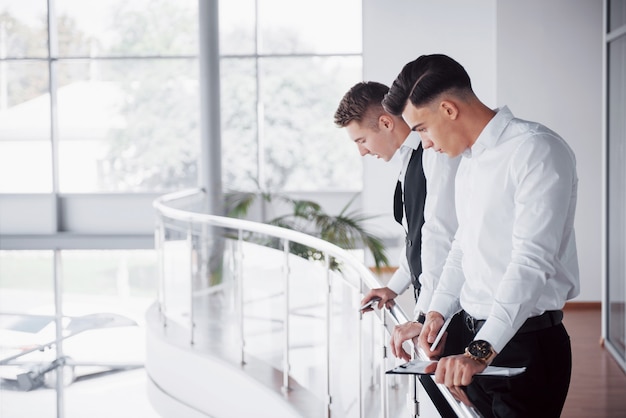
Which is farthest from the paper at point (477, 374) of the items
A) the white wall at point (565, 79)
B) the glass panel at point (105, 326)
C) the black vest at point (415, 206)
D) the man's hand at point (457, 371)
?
the glass panel at point (105, 326)

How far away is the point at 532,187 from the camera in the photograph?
5.63ft

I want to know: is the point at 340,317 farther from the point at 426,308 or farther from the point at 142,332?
the point at 142,332

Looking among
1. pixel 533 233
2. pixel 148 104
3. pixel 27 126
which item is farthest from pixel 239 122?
pixel 533 233

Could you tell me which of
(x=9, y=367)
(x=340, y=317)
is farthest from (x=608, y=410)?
Result: (x=9, y=367)

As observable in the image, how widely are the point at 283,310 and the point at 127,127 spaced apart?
6.74m

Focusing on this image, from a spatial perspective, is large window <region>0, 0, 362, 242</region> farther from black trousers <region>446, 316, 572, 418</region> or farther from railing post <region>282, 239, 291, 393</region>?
black trousers <region>446, 316, 572, 418</region>

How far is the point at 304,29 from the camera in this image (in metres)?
10.4

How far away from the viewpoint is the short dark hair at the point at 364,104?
2.67 m

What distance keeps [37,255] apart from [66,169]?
52.2 inches

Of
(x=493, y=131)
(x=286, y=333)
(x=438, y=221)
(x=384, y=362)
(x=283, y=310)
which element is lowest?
(x=286, y=333)

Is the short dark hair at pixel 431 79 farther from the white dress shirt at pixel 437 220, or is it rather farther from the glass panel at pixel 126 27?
the glass panel at pixel 126 27

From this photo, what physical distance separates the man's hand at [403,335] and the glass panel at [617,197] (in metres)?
4.07

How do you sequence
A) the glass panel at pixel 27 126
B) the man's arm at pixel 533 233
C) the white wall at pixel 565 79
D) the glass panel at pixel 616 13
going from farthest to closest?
the glass panel at pixel 27 126 → the white wall at pixel 565 79 → the glass panel at pixel 616 13 → the man's arm at pixel 533 233

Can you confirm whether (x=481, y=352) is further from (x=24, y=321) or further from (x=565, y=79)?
(x=24, y=321)
